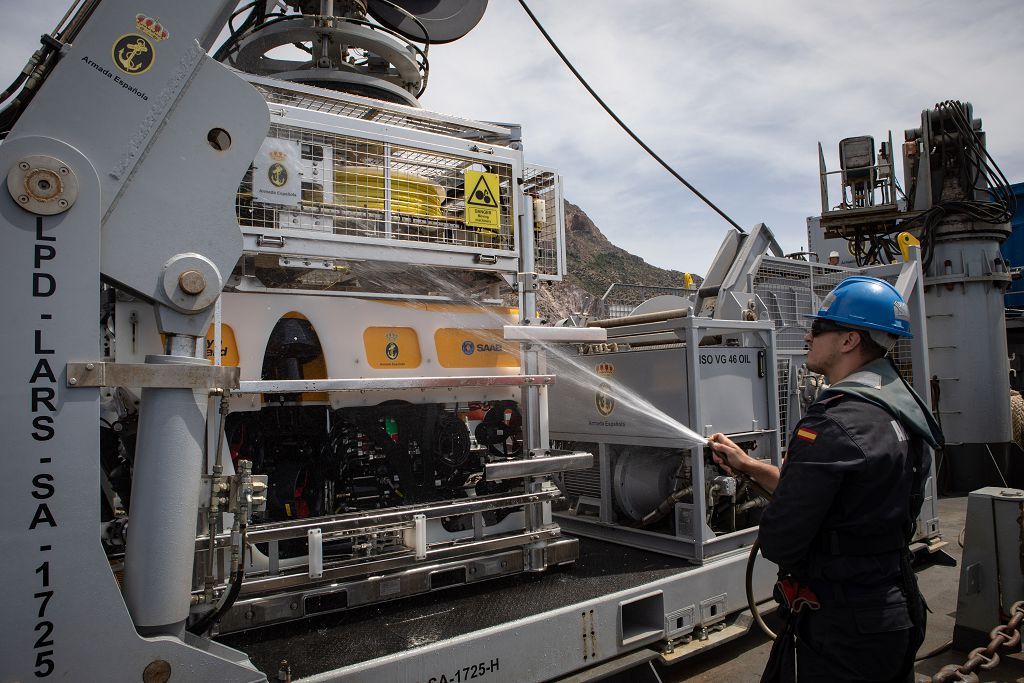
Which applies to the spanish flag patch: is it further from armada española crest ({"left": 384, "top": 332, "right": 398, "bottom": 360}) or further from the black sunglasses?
armada española crest ({"left": 384, "top": 332, "right": 398, "bottom": 360})

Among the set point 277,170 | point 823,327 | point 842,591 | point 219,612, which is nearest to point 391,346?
point 277,170

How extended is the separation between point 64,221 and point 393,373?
2450 mm

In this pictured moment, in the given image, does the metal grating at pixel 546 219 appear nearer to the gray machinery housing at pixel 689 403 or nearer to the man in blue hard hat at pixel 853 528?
the gray machinery housing at pixel 689 403

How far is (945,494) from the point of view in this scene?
10.3m

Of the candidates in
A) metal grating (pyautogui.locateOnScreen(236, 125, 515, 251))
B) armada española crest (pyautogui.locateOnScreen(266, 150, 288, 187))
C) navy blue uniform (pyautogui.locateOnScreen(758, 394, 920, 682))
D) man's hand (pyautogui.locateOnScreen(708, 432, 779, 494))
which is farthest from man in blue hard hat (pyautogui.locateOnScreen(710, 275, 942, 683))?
armada española crest (pyautogui.locateOnScreen(266, 150, 288, 187))

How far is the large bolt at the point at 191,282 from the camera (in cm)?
249

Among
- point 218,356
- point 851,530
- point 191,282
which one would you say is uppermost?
point 191,282

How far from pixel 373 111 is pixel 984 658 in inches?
193

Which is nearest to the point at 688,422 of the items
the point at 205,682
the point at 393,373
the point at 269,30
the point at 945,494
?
the point at 393,373

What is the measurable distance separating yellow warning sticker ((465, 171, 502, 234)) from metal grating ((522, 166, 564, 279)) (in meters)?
0.50

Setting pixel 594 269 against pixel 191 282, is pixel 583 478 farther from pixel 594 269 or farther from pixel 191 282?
pixel 594 269

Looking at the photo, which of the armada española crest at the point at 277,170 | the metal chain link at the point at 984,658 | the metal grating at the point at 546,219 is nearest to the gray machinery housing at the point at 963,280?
the metal chain link at the point at 984,658

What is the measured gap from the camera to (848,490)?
2.63m

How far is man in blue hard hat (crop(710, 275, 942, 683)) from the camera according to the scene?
8.51 ft
